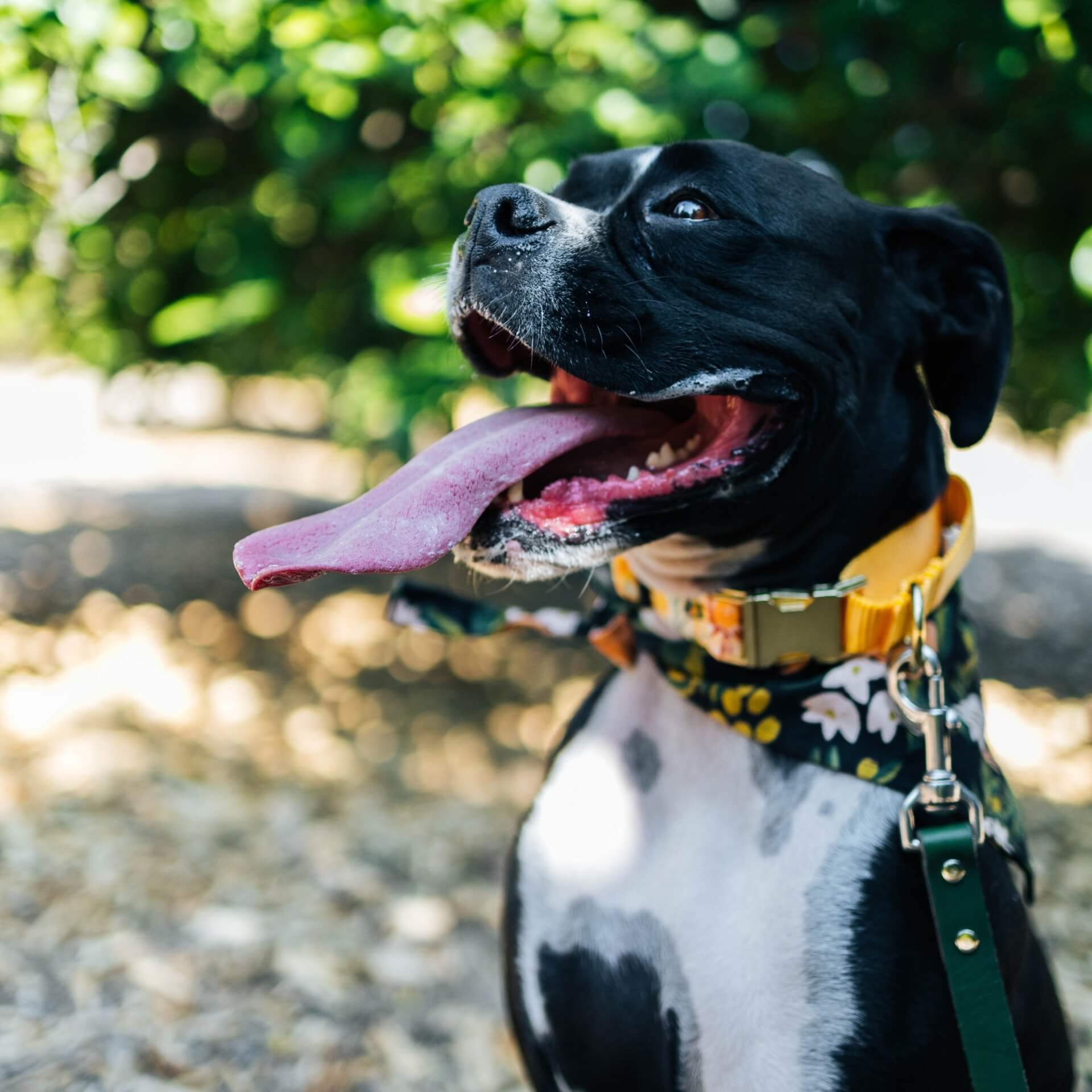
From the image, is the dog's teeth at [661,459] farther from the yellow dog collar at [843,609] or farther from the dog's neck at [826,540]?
the yellow dog collar at [843,609]

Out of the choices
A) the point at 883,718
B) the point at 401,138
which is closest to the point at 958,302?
the point at 883,718

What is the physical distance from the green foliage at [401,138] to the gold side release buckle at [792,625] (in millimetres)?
1572

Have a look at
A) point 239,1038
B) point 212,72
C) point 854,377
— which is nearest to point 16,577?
point 212,72

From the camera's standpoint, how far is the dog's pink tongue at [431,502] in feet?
4.80

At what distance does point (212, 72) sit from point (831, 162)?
213 centimetres

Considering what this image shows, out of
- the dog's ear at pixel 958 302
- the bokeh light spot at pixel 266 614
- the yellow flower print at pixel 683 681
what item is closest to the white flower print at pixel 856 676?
the yellow flower print at pixel 683 681

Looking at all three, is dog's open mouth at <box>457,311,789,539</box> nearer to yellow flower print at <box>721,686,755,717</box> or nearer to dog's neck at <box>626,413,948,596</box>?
dog's neck at <box>626,413,948,596</box>

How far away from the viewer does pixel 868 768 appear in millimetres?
1575

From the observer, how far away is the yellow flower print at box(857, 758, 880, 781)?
157 centimetres

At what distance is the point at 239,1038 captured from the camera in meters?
2.46

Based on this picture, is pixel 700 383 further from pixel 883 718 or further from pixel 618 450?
pixel 883 718

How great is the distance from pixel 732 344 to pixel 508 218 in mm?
382

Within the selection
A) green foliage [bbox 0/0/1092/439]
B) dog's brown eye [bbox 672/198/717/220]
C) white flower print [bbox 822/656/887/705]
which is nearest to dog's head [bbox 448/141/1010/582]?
dog's brown eye [bbox 672/198/717/220]

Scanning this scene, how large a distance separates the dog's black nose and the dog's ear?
0.58 metres
